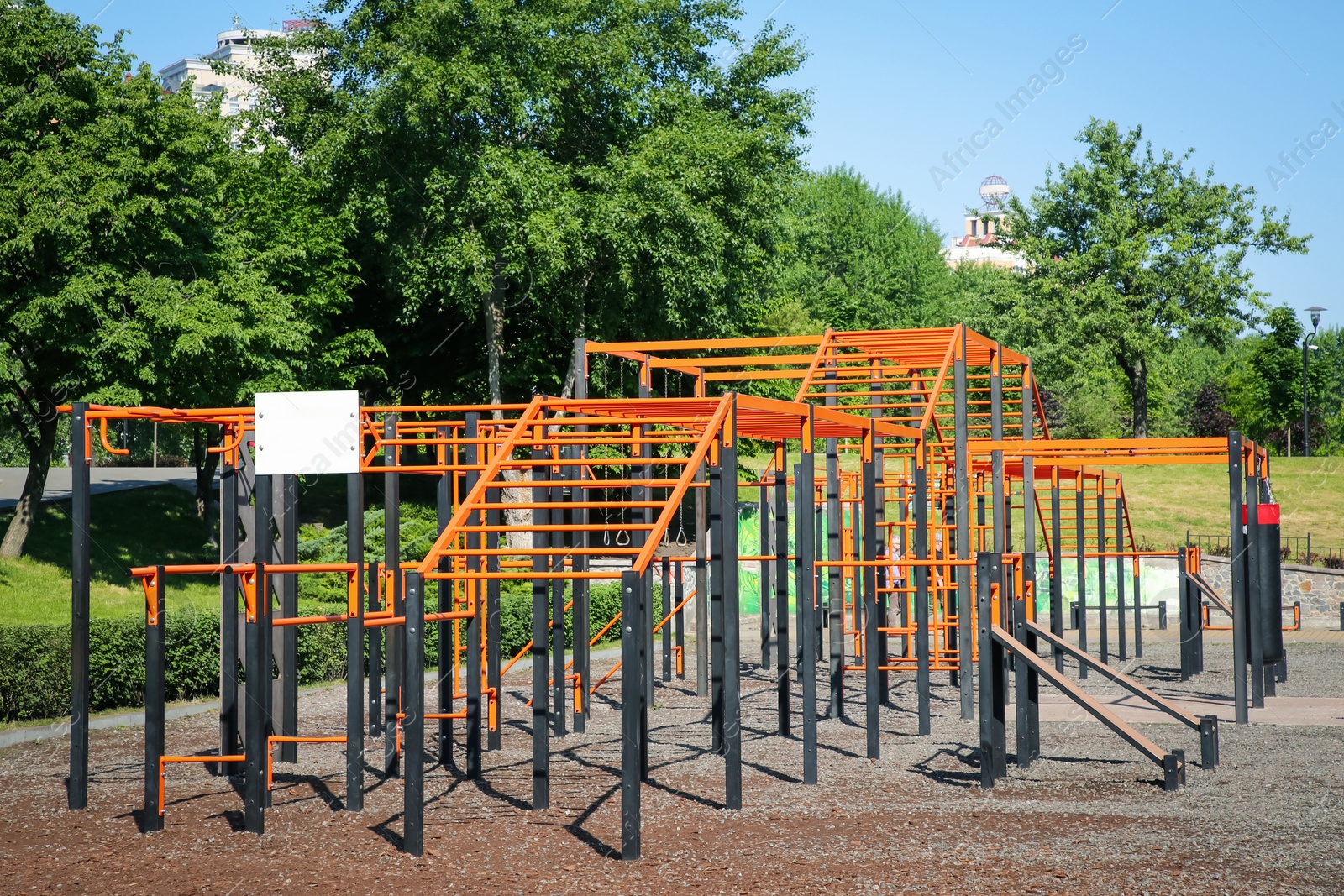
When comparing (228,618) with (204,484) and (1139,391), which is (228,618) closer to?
(204,484)

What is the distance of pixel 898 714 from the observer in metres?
13.2

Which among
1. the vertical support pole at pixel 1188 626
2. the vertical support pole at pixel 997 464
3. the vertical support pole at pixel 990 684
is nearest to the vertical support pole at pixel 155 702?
the vertical support pole at pixel 990 684

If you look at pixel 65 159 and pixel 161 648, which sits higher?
pixel 65 159

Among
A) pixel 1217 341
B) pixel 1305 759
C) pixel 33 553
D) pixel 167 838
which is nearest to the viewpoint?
pixel 167 838

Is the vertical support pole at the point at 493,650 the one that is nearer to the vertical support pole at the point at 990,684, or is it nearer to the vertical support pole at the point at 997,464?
the vertical support pole at the point at 990,684

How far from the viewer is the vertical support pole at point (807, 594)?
925cm

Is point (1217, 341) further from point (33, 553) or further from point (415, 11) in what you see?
point (33, 553)

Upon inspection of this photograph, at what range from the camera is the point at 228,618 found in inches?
345

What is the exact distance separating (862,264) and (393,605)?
45.4 m

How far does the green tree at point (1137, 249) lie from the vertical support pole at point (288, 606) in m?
31.2

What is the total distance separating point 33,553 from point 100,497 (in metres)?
7.58

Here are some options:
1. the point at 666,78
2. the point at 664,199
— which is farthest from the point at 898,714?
the point at 666,78

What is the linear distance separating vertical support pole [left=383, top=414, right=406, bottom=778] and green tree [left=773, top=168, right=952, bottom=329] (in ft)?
126

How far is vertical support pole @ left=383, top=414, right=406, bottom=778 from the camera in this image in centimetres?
986
